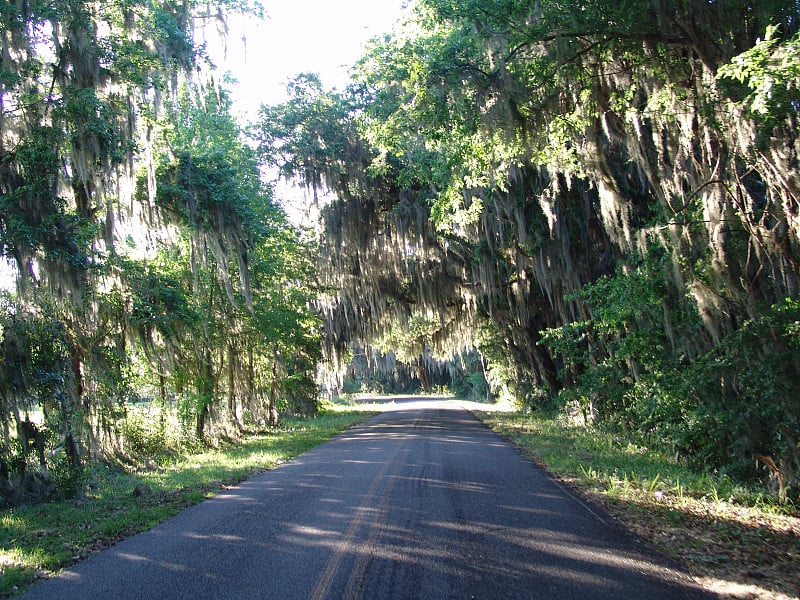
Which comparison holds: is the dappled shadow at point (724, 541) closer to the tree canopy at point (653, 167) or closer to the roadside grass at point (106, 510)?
the tree canopy at point (653, 167)

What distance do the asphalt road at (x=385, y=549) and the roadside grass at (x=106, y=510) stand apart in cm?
29

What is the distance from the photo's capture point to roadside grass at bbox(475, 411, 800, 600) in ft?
14.2

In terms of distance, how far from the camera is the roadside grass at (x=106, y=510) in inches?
203

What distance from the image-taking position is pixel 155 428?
14133mm

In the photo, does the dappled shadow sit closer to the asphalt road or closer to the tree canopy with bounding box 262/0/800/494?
the asphalt road

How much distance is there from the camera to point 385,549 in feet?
16.3

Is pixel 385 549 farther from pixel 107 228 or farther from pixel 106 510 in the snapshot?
pixel 107 228

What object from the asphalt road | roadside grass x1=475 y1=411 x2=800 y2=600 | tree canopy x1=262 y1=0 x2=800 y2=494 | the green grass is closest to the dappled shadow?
roadside grass x1=475 y1=411 x2=800 y2=600

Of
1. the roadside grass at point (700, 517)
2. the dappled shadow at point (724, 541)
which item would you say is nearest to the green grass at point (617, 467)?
the roadside grass at point (700, 517)

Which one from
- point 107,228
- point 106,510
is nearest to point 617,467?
point 106,510

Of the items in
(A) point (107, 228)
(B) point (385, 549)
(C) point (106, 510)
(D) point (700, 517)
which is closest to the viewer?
(B) point (385, 549)

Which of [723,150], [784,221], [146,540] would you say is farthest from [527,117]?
[146,540]

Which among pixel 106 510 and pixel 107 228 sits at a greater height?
pixel 107 228

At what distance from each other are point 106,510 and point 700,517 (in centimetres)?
690
